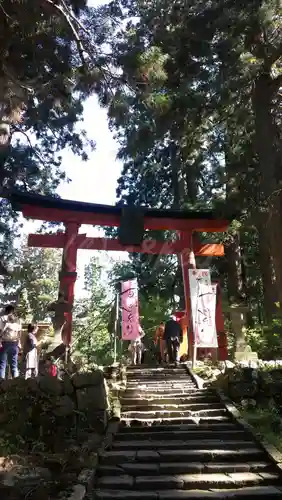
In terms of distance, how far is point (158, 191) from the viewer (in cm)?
2022

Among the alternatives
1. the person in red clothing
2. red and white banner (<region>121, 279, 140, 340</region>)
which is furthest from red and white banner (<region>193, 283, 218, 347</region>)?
the person in red clothing

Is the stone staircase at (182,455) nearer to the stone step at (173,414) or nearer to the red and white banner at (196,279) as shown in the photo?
the stone step at (173,414)

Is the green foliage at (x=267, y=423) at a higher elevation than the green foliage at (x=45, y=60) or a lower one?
lower

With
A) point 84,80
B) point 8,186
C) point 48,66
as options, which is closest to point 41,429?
point 84,80

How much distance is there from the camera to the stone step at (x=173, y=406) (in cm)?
786

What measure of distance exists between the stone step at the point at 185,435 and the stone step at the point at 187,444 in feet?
0.41

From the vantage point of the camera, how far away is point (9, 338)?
7.54 meters

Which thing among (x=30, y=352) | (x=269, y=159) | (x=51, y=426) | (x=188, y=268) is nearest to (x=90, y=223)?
(x=188, y=268)

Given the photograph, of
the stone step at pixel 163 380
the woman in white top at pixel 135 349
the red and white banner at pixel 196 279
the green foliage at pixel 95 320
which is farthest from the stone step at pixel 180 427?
the green foliage at pixel 95 320

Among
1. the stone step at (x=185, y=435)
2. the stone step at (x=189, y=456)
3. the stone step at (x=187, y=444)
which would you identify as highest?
the stone step at (x=185, y=435)

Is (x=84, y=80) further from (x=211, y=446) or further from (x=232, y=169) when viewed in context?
(x=211, y=446)

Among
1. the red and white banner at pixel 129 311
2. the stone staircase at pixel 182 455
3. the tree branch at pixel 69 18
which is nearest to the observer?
the stone staircase at pixel 182 455

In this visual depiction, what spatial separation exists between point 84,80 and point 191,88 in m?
2.72

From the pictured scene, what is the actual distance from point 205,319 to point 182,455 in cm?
481
